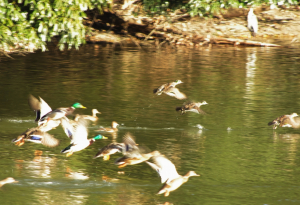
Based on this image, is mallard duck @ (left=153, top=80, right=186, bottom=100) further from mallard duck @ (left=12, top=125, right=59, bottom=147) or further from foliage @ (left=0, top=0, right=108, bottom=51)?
mallard duck @ (left=12, top=125, right=59, bottom=147)

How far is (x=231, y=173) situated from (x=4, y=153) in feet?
13.6

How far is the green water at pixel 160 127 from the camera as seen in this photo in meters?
8.01

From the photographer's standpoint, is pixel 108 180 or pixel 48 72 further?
pixel 48 72

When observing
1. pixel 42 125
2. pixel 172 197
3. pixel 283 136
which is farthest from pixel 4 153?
pixel 283 136

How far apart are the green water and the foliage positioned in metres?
2.09

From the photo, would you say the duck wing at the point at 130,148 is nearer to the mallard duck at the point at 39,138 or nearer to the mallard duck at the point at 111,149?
the mallard duck at the point at 111,149

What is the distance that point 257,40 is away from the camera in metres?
29.8

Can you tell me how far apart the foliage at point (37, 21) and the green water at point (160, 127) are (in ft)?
6.86

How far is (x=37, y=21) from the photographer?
1005cm

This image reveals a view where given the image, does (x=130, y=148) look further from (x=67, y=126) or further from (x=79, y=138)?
(x=67, y=126)

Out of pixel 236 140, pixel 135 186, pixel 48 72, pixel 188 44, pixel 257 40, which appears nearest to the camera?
pixel 135 186

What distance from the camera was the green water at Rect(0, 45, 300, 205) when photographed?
8.01 meters

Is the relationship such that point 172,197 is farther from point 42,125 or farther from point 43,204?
point 42,125

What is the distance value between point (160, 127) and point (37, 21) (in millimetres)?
3708
